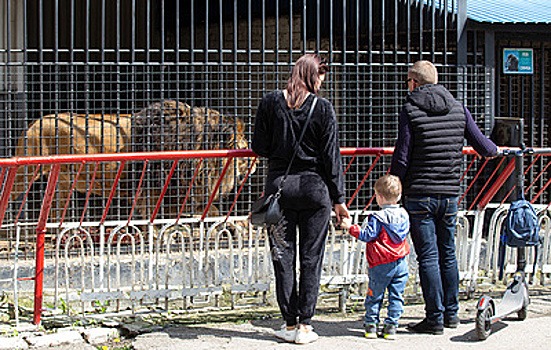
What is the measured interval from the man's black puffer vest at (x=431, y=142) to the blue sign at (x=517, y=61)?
3.76m

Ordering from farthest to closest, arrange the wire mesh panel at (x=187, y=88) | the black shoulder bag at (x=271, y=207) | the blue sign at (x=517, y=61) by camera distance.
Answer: the blue sign at (x=517, y=61) < the wire mesh panel at (x=187, y=88) < the black shoulder bag at (x=271, y=207)

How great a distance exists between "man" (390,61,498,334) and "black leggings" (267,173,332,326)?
62 centimetres

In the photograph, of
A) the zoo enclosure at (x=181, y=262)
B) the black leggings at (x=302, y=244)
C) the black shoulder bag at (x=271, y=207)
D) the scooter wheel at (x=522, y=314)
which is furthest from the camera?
the scooter wheel at (x=522, y=314)

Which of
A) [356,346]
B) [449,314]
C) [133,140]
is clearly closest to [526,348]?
[449,314]

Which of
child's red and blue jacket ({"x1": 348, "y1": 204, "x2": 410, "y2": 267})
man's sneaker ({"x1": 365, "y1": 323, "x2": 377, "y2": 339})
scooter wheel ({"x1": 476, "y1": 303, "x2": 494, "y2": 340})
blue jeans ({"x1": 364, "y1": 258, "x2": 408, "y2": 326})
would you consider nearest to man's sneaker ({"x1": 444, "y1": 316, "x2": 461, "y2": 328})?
scooter wheel ({"x1": 476, "y1": 303, "x2": 494, "y2": 340})

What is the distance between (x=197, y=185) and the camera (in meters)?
9.06

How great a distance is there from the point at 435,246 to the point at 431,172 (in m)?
0.53

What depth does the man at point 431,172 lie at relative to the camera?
6371 mm

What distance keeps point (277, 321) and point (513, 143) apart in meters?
3.80

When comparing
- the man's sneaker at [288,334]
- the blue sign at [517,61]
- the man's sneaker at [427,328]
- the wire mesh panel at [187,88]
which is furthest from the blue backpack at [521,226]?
the blue sign at [517,61]

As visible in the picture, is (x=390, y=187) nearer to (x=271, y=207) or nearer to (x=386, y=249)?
(x=386, y=249)

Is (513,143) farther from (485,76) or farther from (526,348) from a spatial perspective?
(526,348)

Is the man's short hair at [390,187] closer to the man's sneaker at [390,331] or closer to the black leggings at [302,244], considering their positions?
the black leggings at [302,244]

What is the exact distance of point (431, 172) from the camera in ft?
21.0
